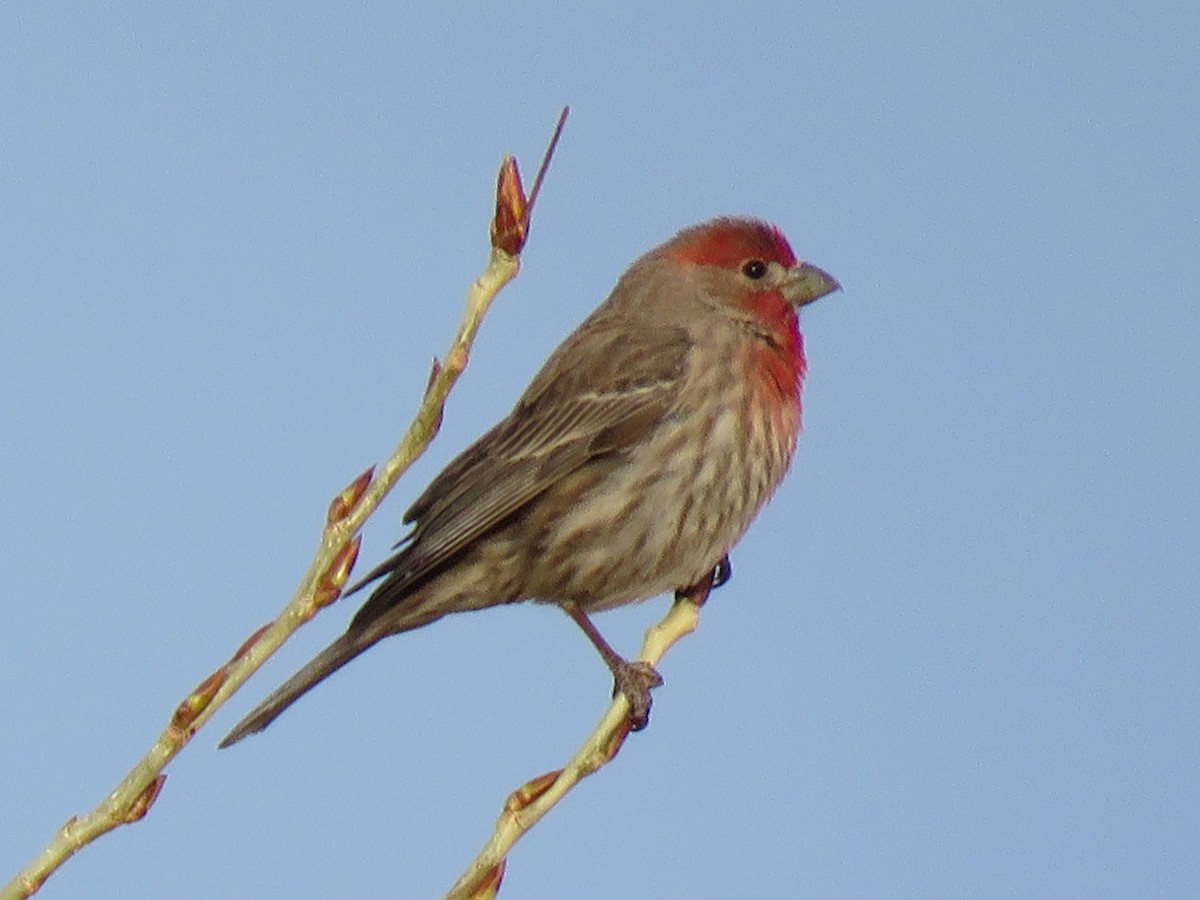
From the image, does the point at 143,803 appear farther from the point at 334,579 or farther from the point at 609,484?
the point at 609,484

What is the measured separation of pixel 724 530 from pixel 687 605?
8.49 ft

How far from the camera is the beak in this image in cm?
855

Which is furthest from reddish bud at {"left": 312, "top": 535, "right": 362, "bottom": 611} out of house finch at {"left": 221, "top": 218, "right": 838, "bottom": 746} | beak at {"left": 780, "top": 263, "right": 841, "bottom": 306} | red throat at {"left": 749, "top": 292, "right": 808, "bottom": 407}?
beak at {"left": 780, "top": 263, "right": 841, "bottom": 306}

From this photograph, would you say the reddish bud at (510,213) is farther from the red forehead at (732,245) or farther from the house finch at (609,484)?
the red forehead at (732,245)

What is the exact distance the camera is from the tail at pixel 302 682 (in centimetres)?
668

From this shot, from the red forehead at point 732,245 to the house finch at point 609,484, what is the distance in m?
0.44

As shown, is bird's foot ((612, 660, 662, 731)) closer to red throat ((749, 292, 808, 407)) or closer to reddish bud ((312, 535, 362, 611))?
red throat ((749, 292, 808, 407))

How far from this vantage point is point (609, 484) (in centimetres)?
782

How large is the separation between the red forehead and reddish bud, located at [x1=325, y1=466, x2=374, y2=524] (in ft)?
18.3

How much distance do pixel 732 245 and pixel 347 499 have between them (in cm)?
573

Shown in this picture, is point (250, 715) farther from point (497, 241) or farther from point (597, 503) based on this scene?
point (497, 241)

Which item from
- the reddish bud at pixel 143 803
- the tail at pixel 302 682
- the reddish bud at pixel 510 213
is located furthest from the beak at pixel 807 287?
the reddish bud at pixel 143 803

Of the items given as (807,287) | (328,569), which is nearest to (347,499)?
(328,569)

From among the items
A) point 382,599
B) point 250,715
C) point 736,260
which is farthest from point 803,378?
point 250,715
